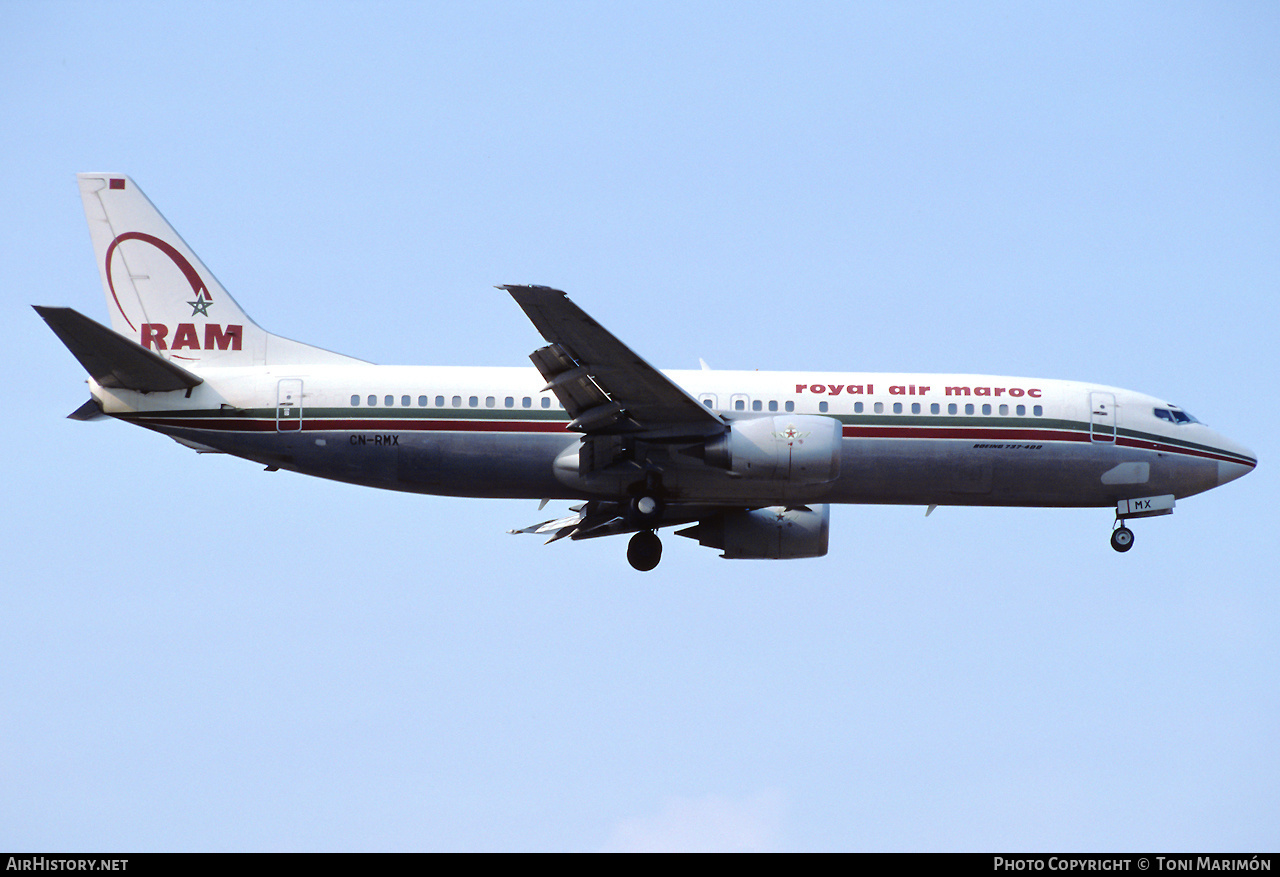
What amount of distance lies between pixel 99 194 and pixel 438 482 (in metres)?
9.80

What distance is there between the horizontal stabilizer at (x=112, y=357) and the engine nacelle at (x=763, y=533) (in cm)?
1138

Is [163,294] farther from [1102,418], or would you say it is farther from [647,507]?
A: [1102,418]

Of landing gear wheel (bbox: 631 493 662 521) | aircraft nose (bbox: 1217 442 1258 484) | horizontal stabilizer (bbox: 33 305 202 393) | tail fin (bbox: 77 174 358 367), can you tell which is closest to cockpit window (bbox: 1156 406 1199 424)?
aircraft nose (bbox: 1217 442 1258 484)

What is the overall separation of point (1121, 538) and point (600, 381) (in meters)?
11.7

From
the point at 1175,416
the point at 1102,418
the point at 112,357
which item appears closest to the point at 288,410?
the point at 112,357

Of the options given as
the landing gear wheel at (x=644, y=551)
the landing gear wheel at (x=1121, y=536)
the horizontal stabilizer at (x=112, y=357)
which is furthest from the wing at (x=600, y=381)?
the landing gear wheel at (x=1121, y=536)

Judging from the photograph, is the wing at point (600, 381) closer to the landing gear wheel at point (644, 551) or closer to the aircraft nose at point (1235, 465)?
the landing gear wheel at point (644, 551)

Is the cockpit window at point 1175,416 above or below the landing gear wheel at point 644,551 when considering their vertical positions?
above

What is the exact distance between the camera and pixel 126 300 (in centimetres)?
2873

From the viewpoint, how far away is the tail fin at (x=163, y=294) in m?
28.4

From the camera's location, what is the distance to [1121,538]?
28.6 metres

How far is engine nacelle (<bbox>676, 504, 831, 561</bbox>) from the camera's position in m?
30.3
